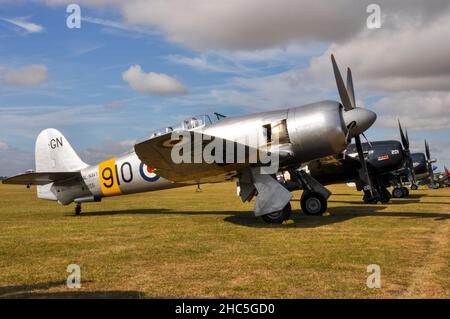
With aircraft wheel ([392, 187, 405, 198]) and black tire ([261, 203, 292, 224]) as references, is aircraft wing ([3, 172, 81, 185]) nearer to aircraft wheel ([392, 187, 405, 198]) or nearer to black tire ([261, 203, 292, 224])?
black tire ([261, 203, 292, 224])

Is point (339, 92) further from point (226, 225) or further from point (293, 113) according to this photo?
point (226, 225)

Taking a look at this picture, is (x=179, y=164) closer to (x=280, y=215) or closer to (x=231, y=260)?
(x=280, y=215)

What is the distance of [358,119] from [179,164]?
4.66 metres

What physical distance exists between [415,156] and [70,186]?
24113mm

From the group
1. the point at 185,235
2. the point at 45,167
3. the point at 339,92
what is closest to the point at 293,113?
the point at 339,92

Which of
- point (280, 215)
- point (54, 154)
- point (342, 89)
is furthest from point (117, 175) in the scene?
point (342, 89)

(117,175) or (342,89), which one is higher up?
(342,89)

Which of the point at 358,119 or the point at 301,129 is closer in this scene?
the point at 301,129

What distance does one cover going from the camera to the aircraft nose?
995 cm

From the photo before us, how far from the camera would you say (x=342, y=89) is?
1024 cm

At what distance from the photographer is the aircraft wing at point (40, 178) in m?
12.7

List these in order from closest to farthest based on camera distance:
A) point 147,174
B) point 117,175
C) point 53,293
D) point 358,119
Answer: point 53,293 < point 358,119 < point 147,174 < point 117,175

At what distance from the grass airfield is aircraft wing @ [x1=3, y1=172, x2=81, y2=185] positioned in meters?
3.24

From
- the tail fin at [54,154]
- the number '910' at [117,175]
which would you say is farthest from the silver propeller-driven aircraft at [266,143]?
the tail fin at [54,154]
